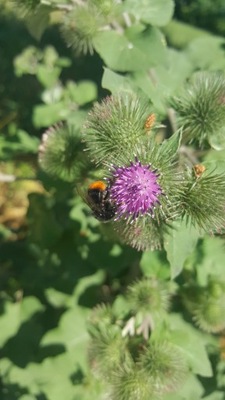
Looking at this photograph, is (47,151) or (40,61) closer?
(47,151)

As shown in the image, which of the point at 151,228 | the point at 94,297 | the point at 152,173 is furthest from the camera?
the point at 94,297

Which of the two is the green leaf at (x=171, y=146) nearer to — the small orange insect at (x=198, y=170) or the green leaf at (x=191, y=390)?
the small orange insect at (x=198, y=170)

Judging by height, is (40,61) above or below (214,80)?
below

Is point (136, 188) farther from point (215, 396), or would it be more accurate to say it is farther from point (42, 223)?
point (215, 396)

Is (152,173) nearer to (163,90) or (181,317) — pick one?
(163,90)

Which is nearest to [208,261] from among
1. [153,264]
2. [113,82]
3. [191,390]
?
[153,264]

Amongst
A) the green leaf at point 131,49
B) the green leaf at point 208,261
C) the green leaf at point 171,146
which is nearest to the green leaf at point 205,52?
the green leaf at point 131,49

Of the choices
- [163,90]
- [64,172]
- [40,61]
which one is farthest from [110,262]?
[40,61]

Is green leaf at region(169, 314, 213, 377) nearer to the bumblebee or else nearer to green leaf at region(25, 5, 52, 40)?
the bumblebee
